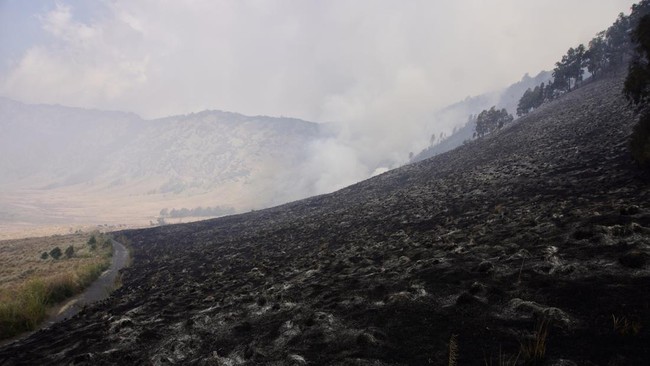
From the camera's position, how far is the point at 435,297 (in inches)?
432

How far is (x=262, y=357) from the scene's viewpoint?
32.4 feet

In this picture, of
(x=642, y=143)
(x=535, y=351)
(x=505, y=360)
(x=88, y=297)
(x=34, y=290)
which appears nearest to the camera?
(x=535, y=351)

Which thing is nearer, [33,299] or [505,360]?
[505,360]

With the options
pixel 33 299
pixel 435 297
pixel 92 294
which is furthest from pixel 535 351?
pixel 92 294

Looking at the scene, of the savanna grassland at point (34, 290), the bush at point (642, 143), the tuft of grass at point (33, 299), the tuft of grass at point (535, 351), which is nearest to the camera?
the tuft of grass at point (535, 351)

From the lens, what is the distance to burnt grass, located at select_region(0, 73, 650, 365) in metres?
7.91

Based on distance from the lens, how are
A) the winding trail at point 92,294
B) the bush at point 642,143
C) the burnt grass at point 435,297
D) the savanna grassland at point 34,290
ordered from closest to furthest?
the burnt grass at point 435,297 → the bush at point 642,143 → the savanna grassland at point 34,290 → the winding trail at point 92,294

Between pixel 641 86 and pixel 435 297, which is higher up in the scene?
pixel 641 86

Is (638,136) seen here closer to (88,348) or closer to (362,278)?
(362,278)

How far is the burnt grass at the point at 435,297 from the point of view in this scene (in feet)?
26.0

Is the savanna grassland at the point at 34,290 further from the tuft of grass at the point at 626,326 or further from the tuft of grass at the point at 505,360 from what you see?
the tuft of grass at the point at 626,326

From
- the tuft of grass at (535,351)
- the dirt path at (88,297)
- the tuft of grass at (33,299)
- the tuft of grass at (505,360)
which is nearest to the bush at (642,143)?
the tuft of grass at (535,351)

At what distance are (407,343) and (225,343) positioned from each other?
20.1 ft

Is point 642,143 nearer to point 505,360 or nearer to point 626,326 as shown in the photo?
point 626,326
